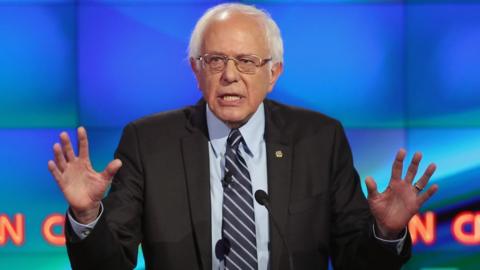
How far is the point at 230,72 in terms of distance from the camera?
8.13ft

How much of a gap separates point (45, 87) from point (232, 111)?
1.63m

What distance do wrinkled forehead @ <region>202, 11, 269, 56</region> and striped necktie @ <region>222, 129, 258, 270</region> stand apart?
0.33 m

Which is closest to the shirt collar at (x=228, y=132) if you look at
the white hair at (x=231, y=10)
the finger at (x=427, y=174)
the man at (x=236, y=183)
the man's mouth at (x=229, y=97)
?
the man at (x=236, y=183)

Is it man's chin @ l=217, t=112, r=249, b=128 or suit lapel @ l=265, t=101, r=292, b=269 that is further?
man's chin @ l=217, t=112, r=249, b=128

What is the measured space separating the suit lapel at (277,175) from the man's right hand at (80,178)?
1.86ft

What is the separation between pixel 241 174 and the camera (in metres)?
2.48

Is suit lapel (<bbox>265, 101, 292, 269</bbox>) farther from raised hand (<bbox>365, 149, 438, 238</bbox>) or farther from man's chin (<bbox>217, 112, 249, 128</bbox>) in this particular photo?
raised hand (<bbox>365, 149, 438, 238</bbox>)

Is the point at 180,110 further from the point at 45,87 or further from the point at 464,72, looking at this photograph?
the point at 464,72

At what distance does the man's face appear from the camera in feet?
8.14

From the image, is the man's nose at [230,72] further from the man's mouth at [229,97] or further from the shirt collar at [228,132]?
the shirt collar at [228,132]

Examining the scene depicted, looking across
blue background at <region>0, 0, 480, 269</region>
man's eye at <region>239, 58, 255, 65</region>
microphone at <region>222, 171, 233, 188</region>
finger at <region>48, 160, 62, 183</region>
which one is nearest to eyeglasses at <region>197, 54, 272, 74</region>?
man's eye at <region>239, 58, 255, 65</region>

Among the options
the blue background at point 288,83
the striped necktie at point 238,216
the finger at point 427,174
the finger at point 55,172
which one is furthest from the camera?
the blue background at point 288,83

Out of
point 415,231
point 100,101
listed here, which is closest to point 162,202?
point 100,101

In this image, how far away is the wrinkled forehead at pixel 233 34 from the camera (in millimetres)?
2480
